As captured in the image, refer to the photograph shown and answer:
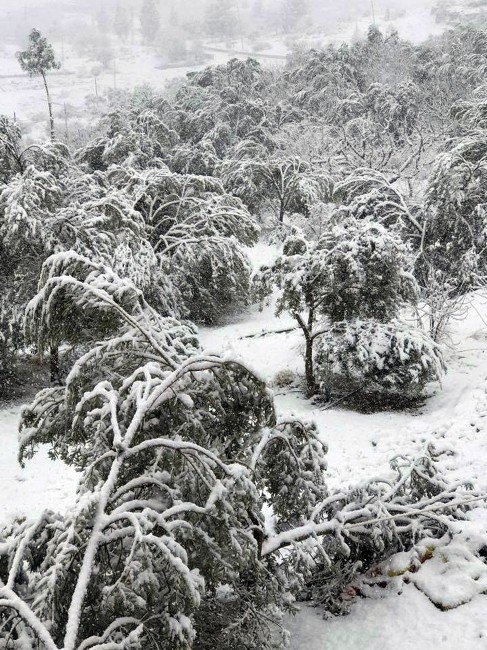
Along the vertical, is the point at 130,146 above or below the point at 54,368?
above

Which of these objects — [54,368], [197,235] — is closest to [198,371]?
[54,368]

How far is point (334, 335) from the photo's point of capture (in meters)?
11.4

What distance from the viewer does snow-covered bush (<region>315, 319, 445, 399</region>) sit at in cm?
1077

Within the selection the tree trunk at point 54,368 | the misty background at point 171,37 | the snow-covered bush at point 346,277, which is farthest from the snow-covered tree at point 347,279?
the misty background at point 171,37

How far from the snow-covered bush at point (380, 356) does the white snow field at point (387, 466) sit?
754 millimetres

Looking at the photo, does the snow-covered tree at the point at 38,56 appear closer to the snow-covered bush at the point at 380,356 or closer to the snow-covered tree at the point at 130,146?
the snow-covered tree at the point at 130,146

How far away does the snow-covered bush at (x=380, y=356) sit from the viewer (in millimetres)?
10773

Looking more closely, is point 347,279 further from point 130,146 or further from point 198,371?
point 130,146

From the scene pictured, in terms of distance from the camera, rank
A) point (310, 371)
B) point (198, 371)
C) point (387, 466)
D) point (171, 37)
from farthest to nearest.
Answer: point (171, 37)
point (310, 371)
point (387, 466)
point (198, 371)

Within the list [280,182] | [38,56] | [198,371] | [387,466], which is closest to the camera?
[198,371]

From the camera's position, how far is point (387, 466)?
914 centimetres

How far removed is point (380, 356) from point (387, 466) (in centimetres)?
256

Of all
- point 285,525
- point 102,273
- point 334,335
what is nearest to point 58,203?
point 334,335

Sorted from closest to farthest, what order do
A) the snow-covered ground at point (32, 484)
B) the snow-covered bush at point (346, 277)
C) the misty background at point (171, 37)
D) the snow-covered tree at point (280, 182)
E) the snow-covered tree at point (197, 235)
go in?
1. the snow-covered ground at point (32, 484)
2. the snow-covered bush at point (346, 277)
3. the snow-covered tree at point (197, 235)
4. the snow-covered tree at point (280, 182)
5. the misty background at point (171, 37)
